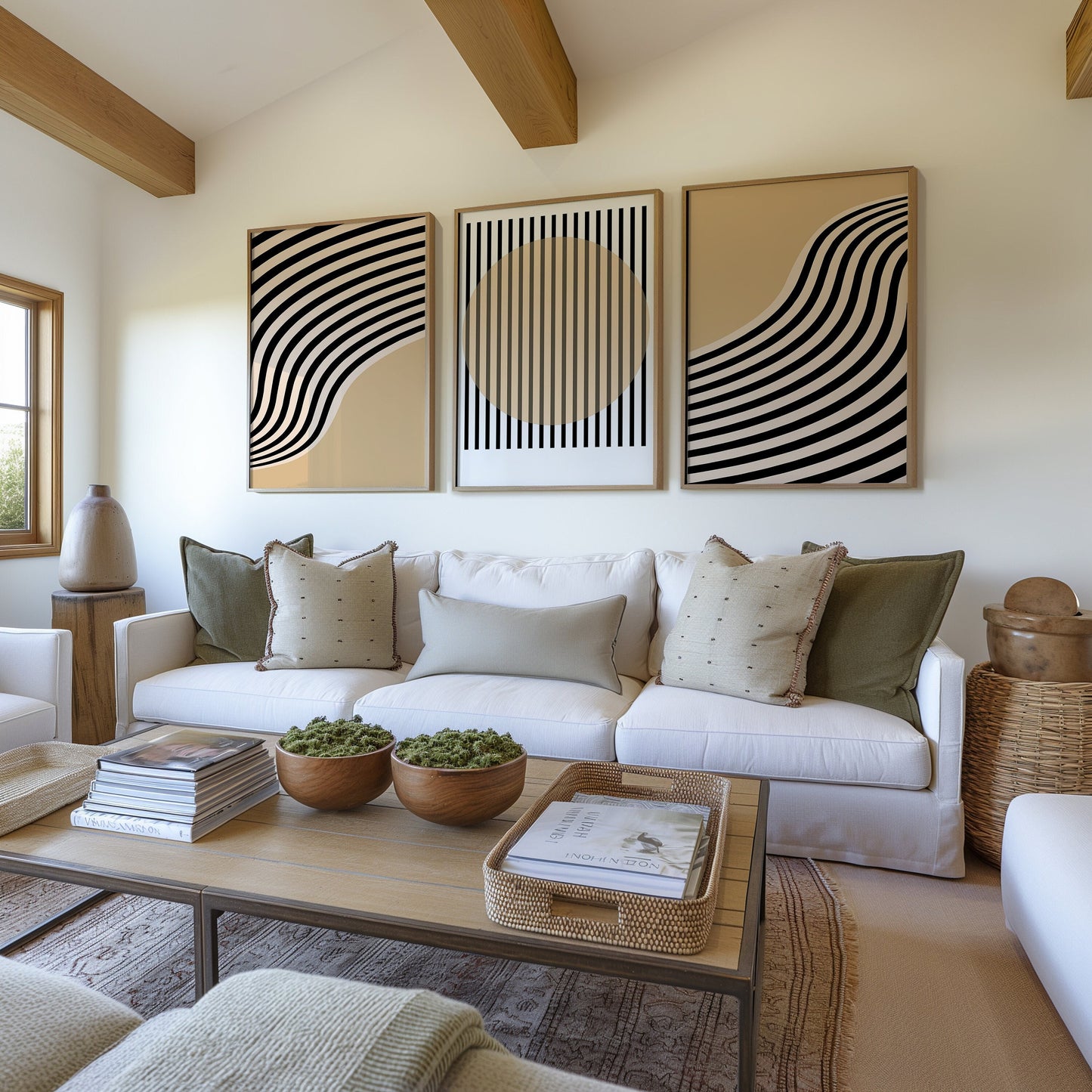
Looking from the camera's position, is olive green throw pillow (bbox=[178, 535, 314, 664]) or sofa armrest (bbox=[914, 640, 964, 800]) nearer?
sofa armrest (bbox=[914, 640, 964, 800])

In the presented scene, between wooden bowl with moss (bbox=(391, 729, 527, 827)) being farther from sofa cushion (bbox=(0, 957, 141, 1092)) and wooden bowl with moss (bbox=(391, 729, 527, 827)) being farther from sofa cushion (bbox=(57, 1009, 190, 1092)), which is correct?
sofa cushion (bbox=(57, 1009, 190, 1092))

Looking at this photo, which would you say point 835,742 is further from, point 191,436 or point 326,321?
point 191,436

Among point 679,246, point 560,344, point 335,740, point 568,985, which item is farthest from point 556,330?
point 568,985

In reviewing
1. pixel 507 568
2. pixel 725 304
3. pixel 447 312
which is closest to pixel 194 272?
pixel 447 312

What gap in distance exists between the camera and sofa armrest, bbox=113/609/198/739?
2.73 meters

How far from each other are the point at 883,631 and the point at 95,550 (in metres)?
2.88

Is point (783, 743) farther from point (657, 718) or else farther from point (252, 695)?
point (252, 695)

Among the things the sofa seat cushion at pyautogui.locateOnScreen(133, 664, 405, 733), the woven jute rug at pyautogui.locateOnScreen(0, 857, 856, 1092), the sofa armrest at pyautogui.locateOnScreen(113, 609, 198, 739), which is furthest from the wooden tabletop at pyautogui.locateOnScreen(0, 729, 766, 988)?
the sofa armrest at pyautogui.locateOnScreen(113, 609, 198, 739)

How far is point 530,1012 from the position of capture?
1520 mm

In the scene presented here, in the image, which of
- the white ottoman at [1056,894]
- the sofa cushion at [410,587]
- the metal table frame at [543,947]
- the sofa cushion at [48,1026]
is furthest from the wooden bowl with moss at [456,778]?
the sofa cushion at [410,587]

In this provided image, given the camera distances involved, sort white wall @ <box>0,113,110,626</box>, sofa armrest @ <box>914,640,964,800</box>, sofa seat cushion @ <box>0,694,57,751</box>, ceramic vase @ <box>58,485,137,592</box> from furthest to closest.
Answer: white wall @ <box>0,113,110,626</box> < ceramic vase @ <box>58,485,137,592</box> < sofa seat cushion @ <box>0,694,57,751</box> < sofa armrest @ <box>914,640,964,800</box>

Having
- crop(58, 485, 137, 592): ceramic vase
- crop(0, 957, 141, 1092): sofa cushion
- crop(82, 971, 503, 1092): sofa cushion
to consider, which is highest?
crop(58, 485, 137, 592): ceramic vase

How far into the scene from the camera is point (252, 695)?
256 centimetres

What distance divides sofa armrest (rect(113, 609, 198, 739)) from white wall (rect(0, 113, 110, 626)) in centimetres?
96
